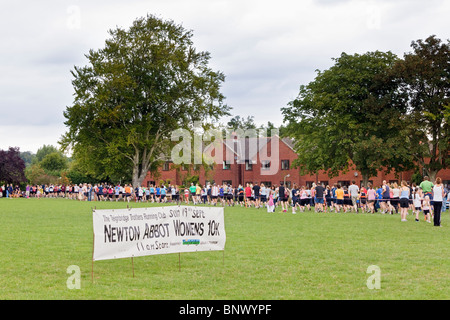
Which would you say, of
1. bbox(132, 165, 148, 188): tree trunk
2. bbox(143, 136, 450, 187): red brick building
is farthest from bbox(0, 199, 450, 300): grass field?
bbox(143, 136, 450, 187): red brick building

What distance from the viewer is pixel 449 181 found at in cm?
7125

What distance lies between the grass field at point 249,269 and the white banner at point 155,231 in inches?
19.3

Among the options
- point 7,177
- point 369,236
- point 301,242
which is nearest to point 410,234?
point 369,236

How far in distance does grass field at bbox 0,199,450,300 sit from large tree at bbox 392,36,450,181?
98.7 feet

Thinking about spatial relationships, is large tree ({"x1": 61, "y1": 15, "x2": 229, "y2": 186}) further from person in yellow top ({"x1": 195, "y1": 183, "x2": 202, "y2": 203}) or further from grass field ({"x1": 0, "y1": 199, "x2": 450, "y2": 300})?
grass field ({"x1": 0, "y1": 199, "x2": 450, "y2": 300})

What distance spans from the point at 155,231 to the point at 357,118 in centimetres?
4149

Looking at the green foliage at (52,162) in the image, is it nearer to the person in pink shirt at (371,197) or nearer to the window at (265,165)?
the window at (265,165)

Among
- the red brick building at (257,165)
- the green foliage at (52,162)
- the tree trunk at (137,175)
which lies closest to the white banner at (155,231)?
the tree trunk at (137,175)

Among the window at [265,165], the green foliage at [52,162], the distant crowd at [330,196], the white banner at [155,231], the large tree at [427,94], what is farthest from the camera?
the green foliage at [52,162]

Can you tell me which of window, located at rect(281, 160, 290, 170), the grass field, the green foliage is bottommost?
the grass field

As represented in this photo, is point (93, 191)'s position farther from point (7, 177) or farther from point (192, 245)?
point (192, 245)

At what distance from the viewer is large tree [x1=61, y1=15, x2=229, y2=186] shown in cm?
5188

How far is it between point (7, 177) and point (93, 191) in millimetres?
21448

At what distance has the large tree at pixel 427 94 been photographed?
149 feet
